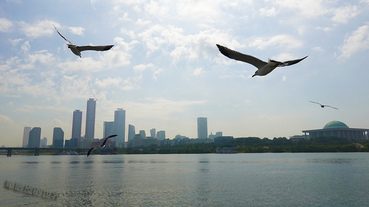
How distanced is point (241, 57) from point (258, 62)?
0.78 metres

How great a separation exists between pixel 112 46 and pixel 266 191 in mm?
36334

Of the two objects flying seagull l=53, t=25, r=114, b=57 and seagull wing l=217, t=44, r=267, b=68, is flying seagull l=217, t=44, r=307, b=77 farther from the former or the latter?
flying seagull l=53, t=25, r=114, b=57

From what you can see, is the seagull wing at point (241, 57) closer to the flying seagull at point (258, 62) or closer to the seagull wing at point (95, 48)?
the flying seagull at point (258, 62)

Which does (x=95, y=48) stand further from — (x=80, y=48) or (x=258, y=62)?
(x=258, y=62)

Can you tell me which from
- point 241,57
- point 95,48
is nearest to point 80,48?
point 95,48

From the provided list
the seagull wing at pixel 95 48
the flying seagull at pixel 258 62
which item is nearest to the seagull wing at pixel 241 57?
the flying seagull at pixel 258 62

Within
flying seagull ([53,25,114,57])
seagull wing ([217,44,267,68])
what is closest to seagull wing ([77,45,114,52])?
flying seagull ([53,25,114,57])

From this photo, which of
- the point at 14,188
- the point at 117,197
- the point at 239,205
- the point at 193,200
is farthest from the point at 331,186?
the point at 14,188

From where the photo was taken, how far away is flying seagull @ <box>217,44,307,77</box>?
8.44 meters

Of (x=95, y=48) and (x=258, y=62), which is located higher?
(x=95, y=48)

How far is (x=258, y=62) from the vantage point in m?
9.32

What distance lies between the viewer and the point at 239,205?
3167cm

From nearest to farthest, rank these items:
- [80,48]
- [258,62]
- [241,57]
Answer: [241,57], [258,62], [80,48]

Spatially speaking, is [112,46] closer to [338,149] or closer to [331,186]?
[331,186]
